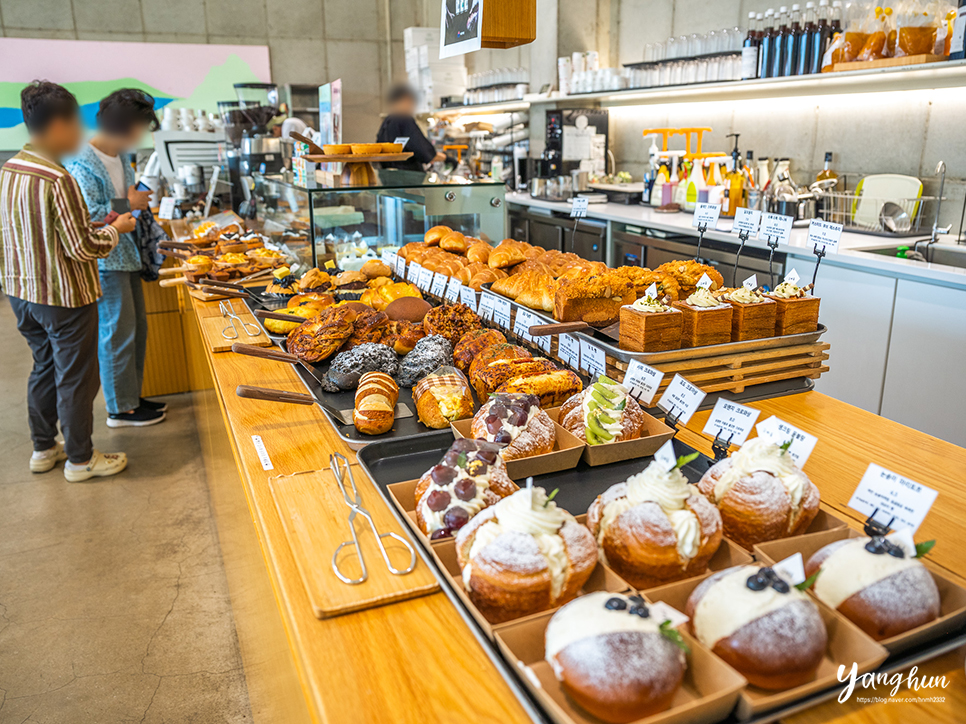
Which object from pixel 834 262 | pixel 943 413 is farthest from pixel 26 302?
pixel 943 413

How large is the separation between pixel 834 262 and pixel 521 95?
4507 millimetres

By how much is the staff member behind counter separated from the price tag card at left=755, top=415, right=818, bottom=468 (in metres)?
4.60

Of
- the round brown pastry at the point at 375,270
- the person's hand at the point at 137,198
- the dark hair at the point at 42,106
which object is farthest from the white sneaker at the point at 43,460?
the round brown pastry at the point at 375,270

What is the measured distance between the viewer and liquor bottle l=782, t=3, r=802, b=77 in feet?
13.3

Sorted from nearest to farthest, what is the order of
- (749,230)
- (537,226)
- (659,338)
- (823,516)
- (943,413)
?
1. (823,516)
2. (659,338)
3. (749,230)
4. (943,413)
5. (537,226)

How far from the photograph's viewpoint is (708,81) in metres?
4.78

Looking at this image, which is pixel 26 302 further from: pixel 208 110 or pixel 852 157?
pixel 208 110

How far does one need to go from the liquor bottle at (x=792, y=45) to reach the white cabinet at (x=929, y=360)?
1.73 m

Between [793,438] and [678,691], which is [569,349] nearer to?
[793,438]

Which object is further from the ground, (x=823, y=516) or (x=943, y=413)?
(x=823, y=516)

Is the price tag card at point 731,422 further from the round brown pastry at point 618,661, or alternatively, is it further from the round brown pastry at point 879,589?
the round brown pastry at point 618,661

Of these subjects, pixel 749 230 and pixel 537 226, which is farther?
pixel 537 226

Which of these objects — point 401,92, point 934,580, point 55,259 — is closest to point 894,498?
point 934,580

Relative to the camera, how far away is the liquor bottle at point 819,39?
393cm
